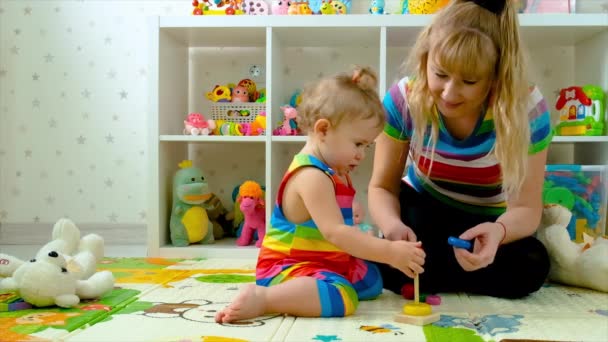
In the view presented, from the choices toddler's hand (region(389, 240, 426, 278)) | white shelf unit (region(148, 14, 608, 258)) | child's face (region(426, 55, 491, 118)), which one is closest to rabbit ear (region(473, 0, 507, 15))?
child's face (region(426, 55, 491, 118))

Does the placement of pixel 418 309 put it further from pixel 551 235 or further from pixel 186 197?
pixel 186 197

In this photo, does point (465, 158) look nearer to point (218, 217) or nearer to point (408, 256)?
point (408, 256)

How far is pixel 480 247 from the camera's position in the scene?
120 centimetres

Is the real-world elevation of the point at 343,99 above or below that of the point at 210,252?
above

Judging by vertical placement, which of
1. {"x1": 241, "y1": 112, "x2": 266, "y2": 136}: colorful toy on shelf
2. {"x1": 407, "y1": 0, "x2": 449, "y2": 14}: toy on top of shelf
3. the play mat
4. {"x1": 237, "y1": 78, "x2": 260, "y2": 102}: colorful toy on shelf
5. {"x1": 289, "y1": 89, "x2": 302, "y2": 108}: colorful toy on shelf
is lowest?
the play mat

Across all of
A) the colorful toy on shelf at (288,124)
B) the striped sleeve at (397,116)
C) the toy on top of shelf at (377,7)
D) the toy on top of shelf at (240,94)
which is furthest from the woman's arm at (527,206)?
the toy on top of shelf at (240,94)

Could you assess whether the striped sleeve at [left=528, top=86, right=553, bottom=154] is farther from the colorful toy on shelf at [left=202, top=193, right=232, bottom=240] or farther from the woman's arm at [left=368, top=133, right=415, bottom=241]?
the colorful toy on shelf at [left=202, top=193, right=232, bottom=240]

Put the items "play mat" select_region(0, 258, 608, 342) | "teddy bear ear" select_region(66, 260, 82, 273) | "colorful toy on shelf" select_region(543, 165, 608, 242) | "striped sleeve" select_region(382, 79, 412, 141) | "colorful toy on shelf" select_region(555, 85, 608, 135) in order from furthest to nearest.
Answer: "colorful toy on shelf" select_region(555, 85, 608, 135) → "colorful toy on shelf" select_region(543, 165, 608, 242) → "striped sleeve" select_region(382, 79, 412, 141) → "teddy bear ear" select_region(66, 260, 82, 273) → "play mat" select_region(0, 258, 608, 342)

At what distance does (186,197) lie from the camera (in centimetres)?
204

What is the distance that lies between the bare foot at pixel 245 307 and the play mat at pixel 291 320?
Result: 1cm

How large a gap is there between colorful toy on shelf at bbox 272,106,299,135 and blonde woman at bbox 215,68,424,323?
0.79 meters

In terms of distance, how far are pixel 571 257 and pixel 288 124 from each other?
0.90 meters

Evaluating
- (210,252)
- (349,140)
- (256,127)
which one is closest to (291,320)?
(349,140)

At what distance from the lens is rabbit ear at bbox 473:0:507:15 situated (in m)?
1.19
